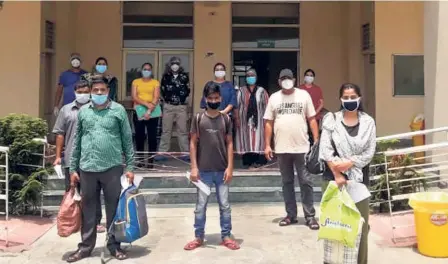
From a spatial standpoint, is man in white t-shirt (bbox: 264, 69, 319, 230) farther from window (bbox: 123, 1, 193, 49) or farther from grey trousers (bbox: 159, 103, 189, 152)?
window (bbox: 123, 1, 193, 49)

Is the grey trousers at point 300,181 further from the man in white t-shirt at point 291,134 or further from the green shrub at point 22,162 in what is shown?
the green shrub at point 22,162

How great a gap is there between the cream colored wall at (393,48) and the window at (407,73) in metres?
0.11

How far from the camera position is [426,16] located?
355 inches

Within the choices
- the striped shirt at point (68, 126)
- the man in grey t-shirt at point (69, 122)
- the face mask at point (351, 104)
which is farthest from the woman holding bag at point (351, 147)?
the striped shirt at point (68, 126)

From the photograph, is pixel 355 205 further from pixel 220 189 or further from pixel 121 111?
pixel 121 111

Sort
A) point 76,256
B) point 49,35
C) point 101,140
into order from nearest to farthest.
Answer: point 101,140, point 76,256, point 49,35

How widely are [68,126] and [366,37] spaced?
7.81 m

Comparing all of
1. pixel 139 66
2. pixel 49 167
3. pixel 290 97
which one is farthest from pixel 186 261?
pixel 139 66

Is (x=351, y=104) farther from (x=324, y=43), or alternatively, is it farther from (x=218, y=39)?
(x=324, y=43)

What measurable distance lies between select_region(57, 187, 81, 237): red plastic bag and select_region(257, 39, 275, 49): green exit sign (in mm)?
7856

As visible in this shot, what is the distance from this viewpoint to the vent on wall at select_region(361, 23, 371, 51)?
1161cm

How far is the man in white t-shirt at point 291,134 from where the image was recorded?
6.62 metres

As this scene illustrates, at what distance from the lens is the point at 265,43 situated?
41.4 feet

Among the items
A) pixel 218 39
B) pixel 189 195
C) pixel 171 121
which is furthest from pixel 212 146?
pixel 218 39
